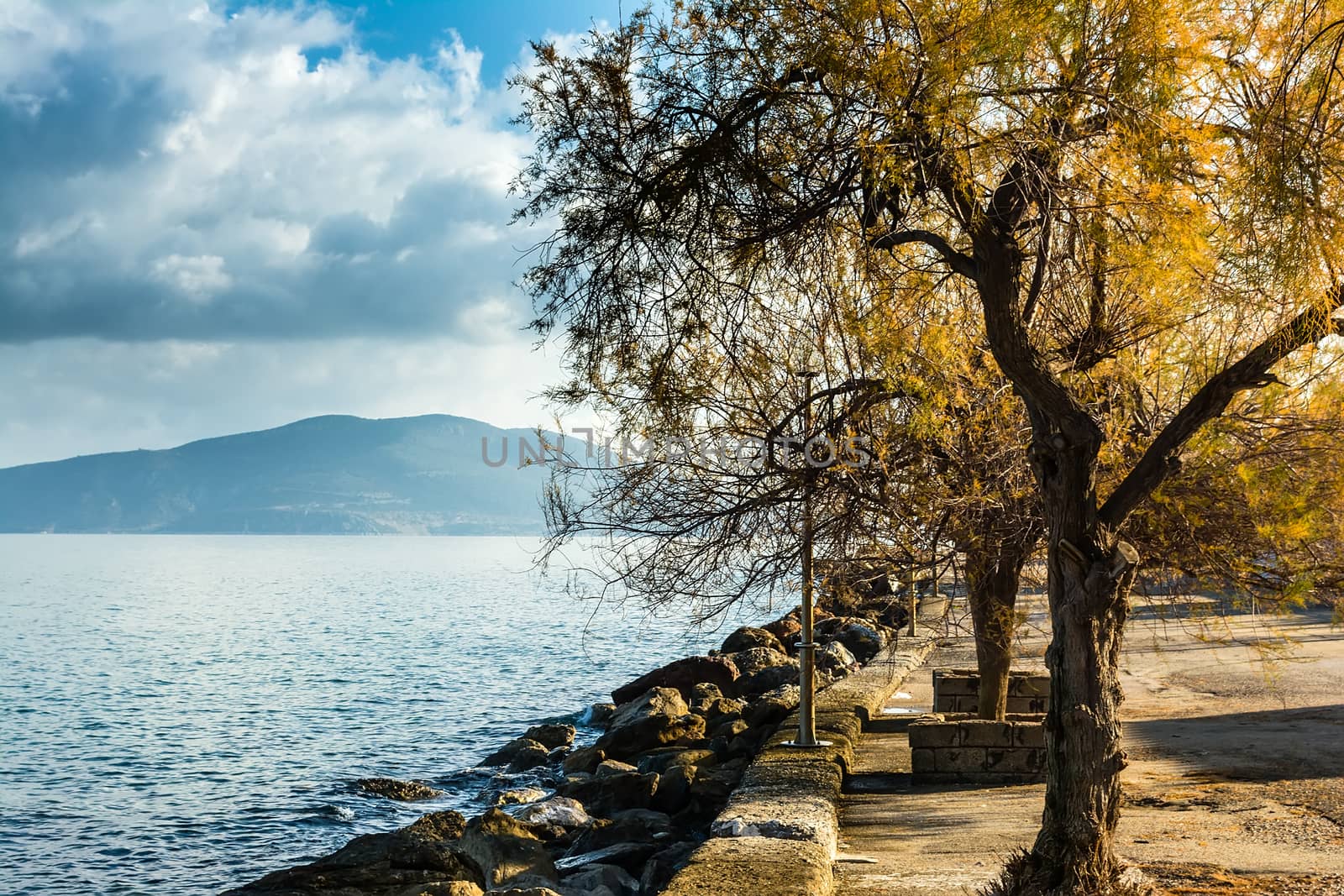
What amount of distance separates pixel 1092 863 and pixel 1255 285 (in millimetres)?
2845

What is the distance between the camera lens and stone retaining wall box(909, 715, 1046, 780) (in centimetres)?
1042

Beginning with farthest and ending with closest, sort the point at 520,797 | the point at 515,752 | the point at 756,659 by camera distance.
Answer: the point at 756,659
the point at 515,752
the point at 520,797

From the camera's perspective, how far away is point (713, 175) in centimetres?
665

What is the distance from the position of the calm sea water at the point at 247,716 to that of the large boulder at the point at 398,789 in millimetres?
283

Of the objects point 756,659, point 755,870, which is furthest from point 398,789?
point 755,870

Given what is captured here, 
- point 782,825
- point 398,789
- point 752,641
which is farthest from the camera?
point 752,641

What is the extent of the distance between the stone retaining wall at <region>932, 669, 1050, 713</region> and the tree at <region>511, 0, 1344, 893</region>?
569cm

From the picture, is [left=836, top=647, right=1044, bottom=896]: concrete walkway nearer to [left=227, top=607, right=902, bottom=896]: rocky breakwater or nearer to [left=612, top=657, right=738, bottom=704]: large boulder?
[left=227, top=607, right=902, bottom=896]: rocky breakwater

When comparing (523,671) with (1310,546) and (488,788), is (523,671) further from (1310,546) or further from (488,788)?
(1310,546)

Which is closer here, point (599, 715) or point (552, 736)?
point (552, 736)

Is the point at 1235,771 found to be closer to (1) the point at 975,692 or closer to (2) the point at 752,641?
(1) the point at 975,692

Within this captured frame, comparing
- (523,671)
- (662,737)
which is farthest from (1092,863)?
(523,671)

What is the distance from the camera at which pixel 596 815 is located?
1388 cm

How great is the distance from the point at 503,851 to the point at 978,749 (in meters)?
4.05
